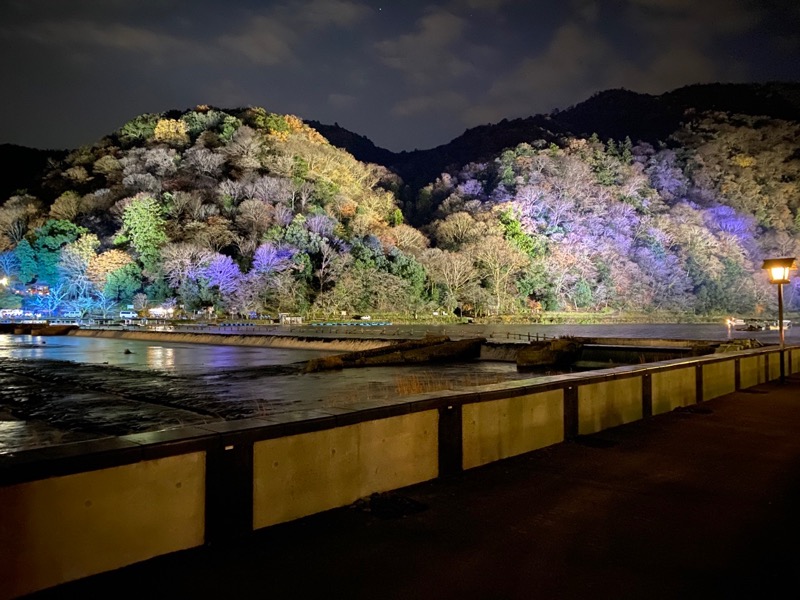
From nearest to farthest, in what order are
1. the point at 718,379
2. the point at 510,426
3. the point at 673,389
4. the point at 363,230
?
1. the point at 510,426
2. the point at 673,389
3. the point at 718,379
4. the point at 363,230

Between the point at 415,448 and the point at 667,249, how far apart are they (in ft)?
278

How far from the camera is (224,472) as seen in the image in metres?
4.02

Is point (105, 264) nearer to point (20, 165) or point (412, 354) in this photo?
point (412, 354)

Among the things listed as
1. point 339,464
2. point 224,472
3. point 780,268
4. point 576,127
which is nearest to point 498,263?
point 780,268

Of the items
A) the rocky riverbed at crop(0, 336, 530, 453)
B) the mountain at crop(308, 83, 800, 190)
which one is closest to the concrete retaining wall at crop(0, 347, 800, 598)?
the rocky riverbed at crop(0, 336, 530, 453)

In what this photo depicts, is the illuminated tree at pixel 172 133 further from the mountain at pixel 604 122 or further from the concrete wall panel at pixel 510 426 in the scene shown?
the concrete wall panel at pixel 510 426

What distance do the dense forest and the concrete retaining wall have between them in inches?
2095

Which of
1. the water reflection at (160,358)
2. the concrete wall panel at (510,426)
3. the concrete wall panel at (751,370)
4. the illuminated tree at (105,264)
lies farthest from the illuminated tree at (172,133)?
the concrete wall panel at (510,426)

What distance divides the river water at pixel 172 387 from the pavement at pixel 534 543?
40.8 inches

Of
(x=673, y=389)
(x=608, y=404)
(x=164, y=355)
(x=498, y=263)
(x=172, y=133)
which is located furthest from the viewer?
(x=172, y=133)

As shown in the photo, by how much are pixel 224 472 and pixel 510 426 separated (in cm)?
348

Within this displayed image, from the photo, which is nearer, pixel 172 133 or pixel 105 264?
pixel 105 264

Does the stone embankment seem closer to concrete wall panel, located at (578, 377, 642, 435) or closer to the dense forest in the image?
concrete wall panel, located at (578, 377, 642, 435)

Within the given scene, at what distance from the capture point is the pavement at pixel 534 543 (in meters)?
3.51
